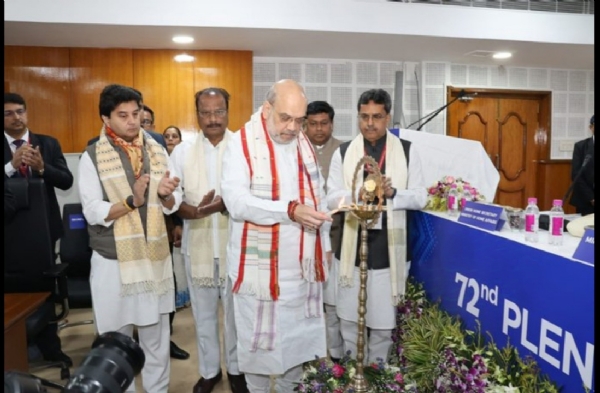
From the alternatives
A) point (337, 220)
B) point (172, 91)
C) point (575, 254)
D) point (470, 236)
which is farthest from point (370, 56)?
point (575, 254)

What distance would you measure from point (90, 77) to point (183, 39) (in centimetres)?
112

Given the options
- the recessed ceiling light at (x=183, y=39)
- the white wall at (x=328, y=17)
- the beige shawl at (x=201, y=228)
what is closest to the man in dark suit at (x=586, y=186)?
the white wall at (x=328, y=17)

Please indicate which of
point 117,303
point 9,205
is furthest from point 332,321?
point 9,205

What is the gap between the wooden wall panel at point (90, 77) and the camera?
511cm

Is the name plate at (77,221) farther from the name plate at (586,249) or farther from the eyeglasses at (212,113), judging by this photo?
the name plate at (586,249)

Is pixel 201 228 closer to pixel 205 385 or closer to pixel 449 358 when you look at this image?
pixel 205 385

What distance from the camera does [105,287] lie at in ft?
7.15

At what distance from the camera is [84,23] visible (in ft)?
13.6

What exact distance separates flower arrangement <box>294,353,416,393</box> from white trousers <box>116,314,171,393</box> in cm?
67

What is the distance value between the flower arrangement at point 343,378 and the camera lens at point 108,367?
42.8 inches

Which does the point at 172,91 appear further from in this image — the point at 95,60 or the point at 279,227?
the point at 279,227

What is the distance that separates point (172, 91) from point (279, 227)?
11.9 ft

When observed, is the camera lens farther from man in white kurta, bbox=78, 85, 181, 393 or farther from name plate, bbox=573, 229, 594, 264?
name plate, bbox=573, 229, 594, 264

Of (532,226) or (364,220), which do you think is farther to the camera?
(532,226)
